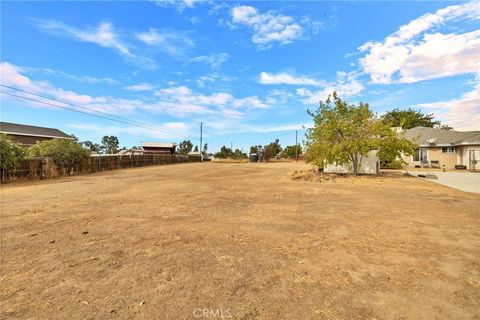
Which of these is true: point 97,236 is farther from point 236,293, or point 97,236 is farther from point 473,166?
point 473,166

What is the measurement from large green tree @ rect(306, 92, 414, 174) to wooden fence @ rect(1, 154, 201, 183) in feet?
53.8

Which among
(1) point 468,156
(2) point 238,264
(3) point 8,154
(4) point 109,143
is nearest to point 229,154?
(4) point 109,143

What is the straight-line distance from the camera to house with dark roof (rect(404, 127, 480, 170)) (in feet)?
74.2

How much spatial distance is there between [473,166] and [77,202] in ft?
94.7

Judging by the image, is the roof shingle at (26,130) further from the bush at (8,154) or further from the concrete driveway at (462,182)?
the concrete driveway at (462,182)

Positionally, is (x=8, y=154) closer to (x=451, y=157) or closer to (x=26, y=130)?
(x=26, y=130)

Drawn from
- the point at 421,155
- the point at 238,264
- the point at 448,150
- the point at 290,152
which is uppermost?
the point at 290,152

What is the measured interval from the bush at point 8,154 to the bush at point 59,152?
7.77ft

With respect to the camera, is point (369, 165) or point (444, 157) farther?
point (444, 157)

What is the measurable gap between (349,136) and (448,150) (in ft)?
50.3

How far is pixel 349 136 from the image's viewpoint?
16969mm

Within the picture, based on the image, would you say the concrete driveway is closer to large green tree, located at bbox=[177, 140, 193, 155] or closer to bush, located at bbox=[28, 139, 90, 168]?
bush, located at bbox=[28, 139, 90, 168]

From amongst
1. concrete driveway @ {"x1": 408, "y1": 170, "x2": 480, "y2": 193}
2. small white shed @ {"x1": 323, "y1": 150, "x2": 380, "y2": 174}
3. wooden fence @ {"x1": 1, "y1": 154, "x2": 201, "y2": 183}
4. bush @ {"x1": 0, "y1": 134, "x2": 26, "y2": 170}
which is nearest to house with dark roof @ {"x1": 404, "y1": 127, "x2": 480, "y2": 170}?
small white shed @ {"x1": 323, "y1": 150, "x2": 380, "y2": 174}

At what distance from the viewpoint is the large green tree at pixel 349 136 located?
15938 millimetres
